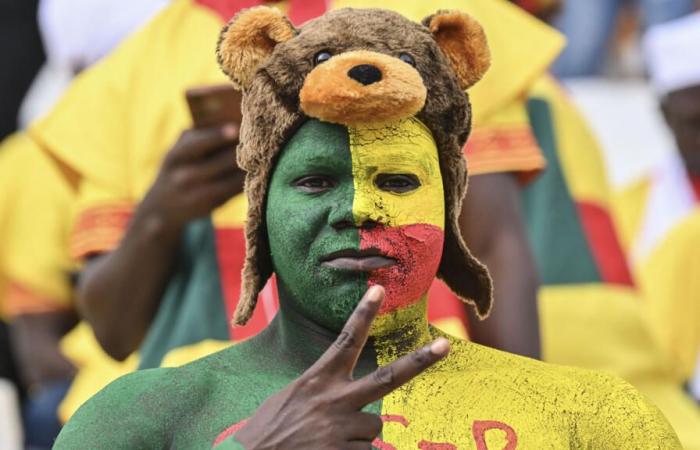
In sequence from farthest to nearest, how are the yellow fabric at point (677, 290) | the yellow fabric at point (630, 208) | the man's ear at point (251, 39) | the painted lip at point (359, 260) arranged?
the yellow fabric at point (630, 208), the yellow fabric at point (677, 290), the man's ear at point (251, 39), the painted lip at point (359, 260)

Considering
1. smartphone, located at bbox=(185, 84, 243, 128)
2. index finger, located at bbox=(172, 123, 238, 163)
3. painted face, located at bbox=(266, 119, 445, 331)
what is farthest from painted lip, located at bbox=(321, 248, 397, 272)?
index finger, located at bbox=(172, 123, 238, 163)

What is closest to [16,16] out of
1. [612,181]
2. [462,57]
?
[612,181]

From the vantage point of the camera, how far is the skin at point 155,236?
8.89 ft

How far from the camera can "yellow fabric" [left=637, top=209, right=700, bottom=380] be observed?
3.79 meters

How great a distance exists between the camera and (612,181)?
5.15 meters

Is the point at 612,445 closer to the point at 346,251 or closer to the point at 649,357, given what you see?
the point at 346,251

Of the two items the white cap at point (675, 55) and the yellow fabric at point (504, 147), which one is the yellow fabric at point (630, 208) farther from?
the yellow fabric at point (504, 147)

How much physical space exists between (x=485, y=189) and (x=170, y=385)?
104 centimetres

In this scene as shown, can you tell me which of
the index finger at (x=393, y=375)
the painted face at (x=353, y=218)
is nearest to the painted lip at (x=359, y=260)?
the painted face at (x=353, y=218)

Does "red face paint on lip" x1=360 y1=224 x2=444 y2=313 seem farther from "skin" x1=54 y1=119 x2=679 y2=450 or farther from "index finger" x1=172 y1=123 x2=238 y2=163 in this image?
"index finger" x1=172 y1=123 x2=238 y2=163

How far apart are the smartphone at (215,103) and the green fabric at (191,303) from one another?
9.1 inches

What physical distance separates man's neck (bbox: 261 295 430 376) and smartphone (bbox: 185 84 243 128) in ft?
2.49

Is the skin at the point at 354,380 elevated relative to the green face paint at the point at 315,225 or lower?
lower

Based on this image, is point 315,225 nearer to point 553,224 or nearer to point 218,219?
point 218,219
